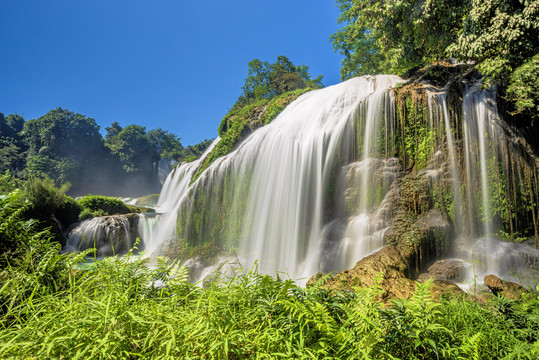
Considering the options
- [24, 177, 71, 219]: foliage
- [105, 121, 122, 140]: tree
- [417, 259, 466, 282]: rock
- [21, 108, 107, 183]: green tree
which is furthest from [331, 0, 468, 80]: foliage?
[105, 121, 122, 140]: tree

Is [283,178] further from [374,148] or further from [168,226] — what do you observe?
[168,226]

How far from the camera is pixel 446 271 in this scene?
597 cm

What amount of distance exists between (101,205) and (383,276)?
1664 centimetres

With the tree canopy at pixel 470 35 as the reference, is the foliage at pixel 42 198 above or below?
below

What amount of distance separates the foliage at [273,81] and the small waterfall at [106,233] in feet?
74.7

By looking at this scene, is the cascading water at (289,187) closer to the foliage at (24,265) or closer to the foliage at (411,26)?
the foliage at (411,26)

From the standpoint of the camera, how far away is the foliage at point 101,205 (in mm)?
14328

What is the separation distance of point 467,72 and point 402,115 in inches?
109

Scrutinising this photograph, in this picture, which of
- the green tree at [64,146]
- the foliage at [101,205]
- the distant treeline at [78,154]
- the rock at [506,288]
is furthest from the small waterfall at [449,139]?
the green tree at [64,146]

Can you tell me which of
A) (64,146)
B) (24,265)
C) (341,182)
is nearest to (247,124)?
(341,182)

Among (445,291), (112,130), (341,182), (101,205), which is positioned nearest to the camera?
(445,291)

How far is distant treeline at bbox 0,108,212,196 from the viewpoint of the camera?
34.9 metres

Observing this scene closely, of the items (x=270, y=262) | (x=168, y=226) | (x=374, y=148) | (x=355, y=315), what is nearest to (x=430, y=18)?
(x=374, y=148)

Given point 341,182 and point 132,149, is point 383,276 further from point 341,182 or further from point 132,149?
point 132,149
